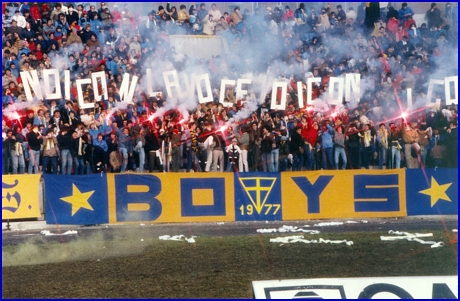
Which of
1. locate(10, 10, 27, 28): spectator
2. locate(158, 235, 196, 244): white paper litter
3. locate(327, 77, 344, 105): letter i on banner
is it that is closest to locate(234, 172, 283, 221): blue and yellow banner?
locate(158, 235, 196, 244): white paper litter

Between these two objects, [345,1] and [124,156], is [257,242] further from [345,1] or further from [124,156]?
[345,1]

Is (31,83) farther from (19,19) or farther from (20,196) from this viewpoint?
(20,196)

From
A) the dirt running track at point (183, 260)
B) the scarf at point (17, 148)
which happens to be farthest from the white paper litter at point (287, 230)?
the scarf at point (17, 148)

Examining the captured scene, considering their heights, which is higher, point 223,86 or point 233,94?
point 223,86

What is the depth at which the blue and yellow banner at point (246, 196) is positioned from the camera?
13.1m

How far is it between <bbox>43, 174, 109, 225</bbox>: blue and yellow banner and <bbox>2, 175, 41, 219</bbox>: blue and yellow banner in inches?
10.9

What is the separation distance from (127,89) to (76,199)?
437cm

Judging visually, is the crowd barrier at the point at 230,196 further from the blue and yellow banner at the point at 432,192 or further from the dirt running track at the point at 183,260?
the dirt running track at the point at 183,260

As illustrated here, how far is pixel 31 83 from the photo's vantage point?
1605 cm

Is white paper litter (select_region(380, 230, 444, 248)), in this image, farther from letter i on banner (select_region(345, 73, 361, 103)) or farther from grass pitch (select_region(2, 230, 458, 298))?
letter i on banner (select_region(345, 73, 361, 103))

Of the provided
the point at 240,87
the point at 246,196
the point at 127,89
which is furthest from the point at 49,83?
the point at 246,196

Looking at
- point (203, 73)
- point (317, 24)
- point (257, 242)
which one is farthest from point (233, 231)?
point (317, 24)

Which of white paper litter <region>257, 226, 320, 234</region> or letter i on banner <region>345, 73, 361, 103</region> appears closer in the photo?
white paper litter <region>257, 226, 320, 234</region>

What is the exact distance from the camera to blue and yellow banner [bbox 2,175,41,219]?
12875mm
